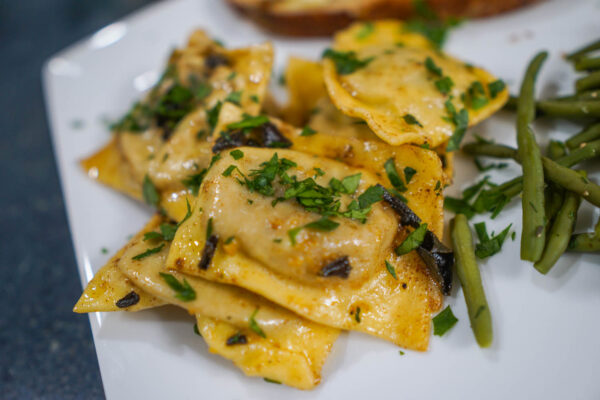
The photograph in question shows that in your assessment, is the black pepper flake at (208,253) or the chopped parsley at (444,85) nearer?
the black pepper flake at (208,253)

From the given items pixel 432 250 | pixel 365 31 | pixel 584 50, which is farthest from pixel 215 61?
pixel 584 50

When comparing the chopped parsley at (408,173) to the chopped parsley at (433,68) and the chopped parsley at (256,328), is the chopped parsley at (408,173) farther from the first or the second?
the chopped parsley at (256,328)

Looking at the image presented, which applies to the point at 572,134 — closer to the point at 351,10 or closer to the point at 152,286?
the point at 351,10

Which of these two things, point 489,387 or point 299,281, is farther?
point 299,281

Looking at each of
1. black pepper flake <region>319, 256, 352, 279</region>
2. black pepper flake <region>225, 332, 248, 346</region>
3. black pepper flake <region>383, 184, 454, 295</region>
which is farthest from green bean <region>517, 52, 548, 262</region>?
black pepper flake <region>225, 332, 248, 346</region>

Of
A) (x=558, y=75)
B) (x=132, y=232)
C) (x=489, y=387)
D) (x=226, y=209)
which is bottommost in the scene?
(x=132, y=232)

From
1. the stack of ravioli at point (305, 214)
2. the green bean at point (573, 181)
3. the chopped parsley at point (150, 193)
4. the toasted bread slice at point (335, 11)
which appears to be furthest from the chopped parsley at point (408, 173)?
the toasted bread slice at point (335, 11)

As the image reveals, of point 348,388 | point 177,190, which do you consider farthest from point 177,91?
point 348,388

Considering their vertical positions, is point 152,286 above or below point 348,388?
above

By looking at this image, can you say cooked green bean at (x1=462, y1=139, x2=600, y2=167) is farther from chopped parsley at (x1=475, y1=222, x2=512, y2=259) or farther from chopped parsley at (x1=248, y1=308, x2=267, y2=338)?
chopped parsley at (x1=248, y1=308, x2=267, y2=338)
